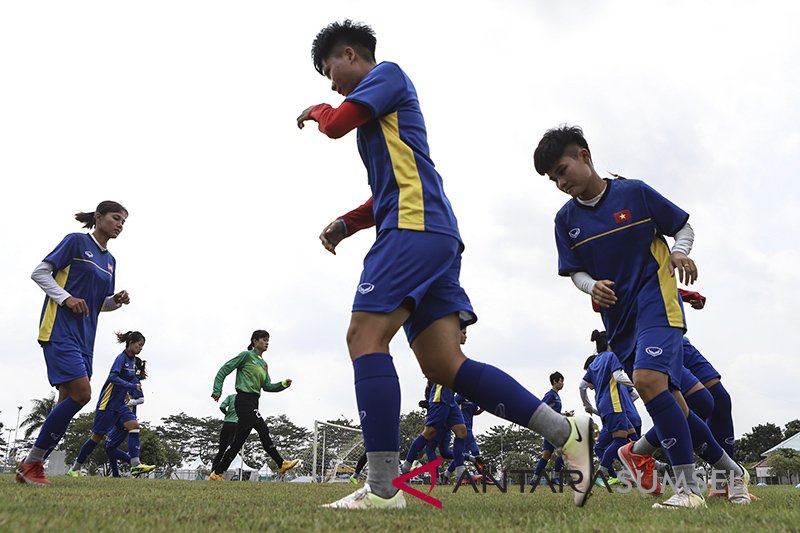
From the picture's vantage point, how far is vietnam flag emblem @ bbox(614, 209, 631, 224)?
13.9 ft

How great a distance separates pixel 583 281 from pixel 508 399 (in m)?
1.48

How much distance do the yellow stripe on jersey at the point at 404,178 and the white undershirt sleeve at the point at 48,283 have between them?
394 cm

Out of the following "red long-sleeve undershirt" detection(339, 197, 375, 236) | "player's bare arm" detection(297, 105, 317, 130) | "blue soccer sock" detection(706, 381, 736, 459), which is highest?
"player's bare arm" detection(297, 105, 317, 130)

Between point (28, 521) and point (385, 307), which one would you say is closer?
point (28, 521)

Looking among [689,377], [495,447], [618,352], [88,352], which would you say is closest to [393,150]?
[618,352]

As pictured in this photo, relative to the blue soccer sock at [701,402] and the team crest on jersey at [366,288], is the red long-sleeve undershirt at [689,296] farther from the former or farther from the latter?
the team crest on jersey at [366,288]

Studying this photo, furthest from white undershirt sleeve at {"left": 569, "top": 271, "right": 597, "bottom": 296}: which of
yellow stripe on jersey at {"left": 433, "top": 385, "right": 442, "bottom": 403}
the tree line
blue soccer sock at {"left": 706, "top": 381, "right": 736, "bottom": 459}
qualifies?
the tree line

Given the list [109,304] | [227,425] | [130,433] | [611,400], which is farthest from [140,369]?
[611,400]

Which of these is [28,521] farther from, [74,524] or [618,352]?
[618,352]

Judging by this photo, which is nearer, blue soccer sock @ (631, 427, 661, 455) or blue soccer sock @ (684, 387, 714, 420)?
blue soccer sock @ (631, 427, 661, 455)

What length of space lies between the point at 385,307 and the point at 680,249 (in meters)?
2.02

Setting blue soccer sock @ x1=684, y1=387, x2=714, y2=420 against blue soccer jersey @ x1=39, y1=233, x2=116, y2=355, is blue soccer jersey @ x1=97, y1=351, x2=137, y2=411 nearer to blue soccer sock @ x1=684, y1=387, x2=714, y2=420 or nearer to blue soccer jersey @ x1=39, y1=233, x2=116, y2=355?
blue soccer jersey @ x1=39, y1=233, x2=116, y2=355

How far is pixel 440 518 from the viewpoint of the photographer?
2531 millimetres

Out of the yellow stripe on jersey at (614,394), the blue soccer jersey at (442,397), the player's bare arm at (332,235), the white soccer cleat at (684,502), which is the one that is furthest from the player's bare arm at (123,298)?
the yellow stripe on jersey at (614,394)
